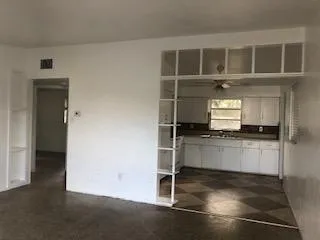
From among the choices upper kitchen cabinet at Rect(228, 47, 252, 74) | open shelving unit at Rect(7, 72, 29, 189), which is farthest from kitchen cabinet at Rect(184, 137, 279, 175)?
open shelving unit at Rect(7, 72, 29, 189)

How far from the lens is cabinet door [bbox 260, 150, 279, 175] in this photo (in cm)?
757

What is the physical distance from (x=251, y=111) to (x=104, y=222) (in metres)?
5.45

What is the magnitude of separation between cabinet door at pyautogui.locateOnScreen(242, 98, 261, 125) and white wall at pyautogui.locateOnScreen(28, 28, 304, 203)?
412cm

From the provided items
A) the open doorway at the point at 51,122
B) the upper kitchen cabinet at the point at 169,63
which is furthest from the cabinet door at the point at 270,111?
the open doorway at the point at 51,122

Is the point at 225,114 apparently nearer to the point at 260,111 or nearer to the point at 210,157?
the point at 260,111

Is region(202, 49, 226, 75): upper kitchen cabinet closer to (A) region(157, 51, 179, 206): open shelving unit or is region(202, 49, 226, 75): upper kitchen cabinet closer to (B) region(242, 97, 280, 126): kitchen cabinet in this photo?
(A) region(157, 51, 179, 206): open shelving unit

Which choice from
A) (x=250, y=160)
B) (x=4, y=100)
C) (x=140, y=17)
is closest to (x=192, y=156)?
(x=250, y=160)

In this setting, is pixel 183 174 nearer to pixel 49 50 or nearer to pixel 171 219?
pixel 171 219

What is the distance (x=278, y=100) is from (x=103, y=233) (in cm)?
590

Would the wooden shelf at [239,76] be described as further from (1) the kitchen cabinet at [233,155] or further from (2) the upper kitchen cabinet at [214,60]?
(1) the kitchen cabinet at [233,155]

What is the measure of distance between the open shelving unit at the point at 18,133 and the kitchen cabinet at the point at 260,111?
17.7 feet

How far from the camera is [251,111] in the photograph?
27.4ft

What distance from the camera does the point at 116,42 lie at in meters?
5.21

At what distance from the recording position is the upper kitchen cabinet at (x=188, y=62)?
4.99 m
